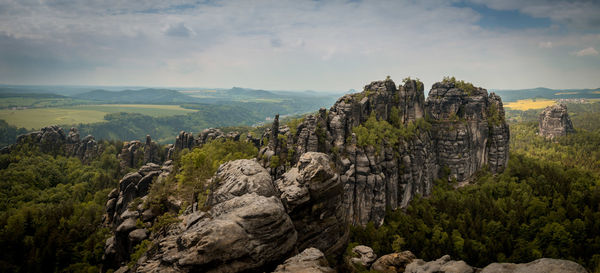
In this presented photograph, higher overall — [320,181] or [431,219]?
[320,181]

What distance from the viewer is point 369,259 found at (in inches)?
1246

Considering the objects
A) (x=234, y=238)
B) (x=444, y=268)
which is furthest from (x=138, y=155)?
(x=444, y=268)

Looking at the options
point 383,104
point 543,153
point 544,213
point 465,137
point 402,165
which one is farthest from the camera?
point 543,153

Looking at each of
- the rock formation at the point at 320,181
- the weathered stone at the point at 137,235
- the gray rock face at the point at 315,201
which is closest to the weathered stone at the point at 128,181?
the rock formation at the point at 320,181

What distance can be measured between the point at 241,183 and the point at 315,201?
5837 millimetres

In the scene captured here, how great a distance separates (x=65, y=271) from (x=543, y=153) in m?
148

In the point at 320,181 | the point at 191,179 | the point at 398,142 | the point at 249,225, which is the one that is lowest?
the point at 191,179

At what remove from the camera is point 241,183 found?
1906 cm

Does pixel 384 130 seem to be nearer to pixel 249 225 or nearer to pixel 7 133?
pixel 249 225

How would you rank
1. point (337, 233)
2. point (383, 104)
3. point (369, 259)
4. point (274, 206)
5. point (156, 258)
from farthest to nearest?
point (383, 104)
point (369, 259)
point (337, 233)
point (274, 206)
point (156, 258)

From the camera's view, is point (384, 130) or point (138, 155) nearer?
point (384, 130)

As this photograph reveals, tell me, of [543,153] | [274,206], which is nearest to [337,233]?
[274,206]

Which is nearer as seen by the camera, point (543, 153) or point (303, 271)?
point (303, 271)

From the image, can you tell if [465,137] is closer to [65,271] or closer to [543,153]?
[543,153]
